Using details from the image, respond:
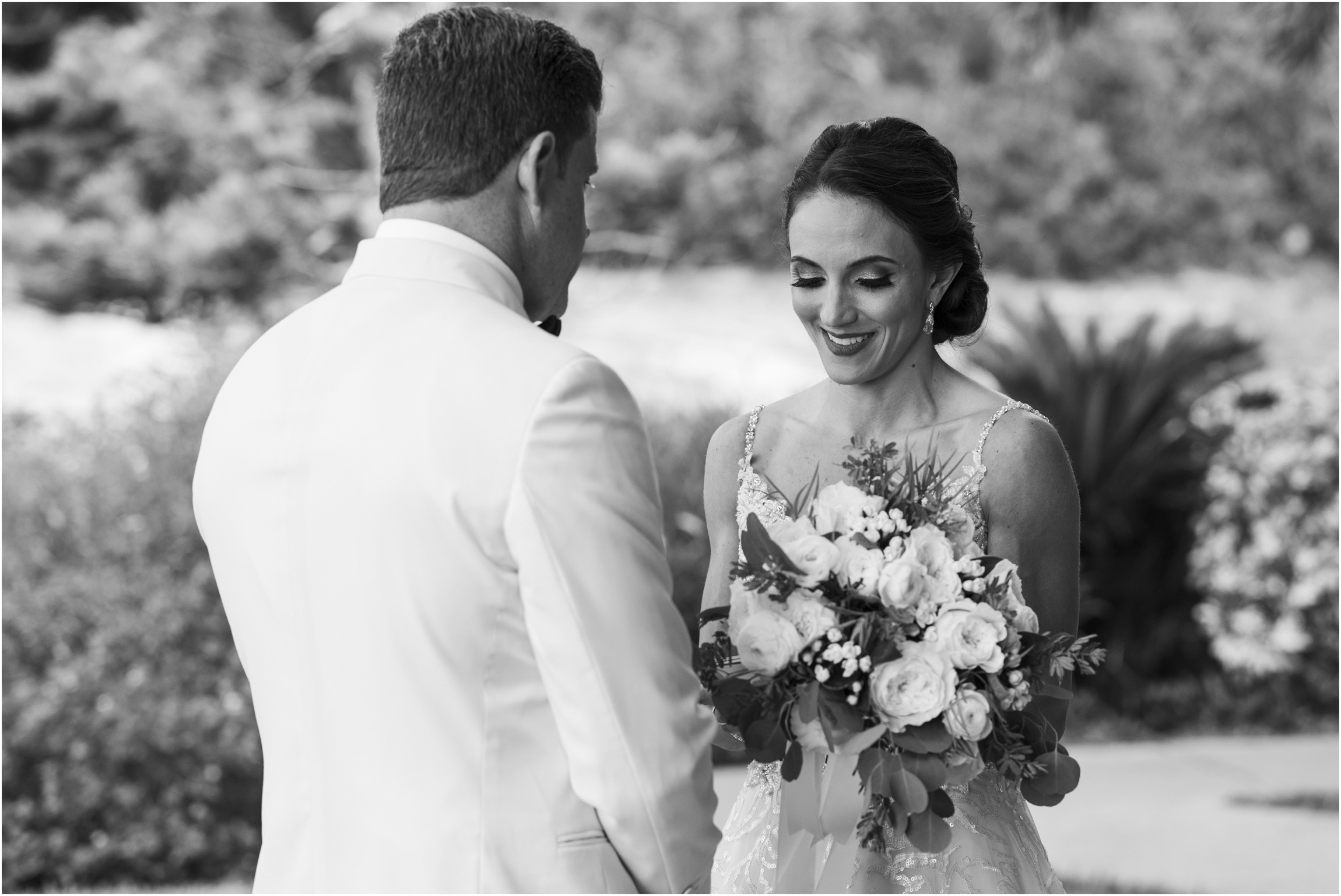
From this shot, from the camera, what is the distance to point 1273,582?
8.38m

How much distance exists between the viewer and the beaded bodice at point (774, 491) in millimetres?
2910

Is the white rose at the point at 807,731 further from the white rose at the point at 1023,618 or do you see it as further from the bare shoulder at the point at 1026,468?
the bare shoulder at the point at 1026,468

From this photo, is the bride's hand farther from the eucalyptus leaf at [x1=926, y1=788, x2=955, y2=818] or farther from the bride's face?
the bride's face

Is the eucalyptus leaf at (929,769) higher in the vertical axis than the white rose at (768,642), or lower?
lower

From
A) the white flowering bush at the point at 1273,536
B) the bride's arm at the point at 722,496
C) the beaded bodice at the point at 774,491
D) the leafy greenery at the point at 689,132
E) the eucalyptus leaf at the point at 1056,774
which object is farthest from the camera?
the leafy greenery at the point at 689,132

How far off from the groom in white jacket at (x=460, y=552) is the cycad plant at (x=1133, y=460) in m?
7.35

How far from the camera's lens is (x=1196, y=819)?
21.4 ft

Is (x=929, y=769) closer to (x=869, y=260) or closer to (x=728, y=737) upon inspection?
(x=728, y=737)

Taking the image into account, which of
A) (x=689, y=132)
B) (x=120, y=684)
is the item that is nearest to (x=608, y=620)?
(x=120, y=684)

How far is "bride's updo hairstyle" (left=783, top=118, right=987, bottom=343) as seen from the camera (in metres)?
2.99

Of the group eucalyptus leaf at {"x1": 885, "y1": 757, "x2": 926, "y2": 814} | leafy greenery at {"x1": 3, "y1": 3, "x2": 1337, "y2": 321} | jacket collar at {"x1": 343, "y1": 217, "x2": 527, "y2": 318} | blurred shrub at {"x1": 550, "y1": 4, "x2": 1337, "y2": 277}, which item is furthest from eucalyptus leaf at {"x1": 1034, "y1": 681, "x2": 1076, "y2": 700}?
blurred shrub at {"x1": 550, "y1": 4, "x2": 1337, "y2": 277}

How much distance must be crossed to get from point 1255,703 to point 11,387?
26.9ft

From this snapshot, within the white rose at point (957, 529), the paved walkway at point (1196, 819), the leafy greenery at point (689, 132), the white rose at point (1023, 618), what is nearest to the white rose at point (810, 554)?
the white rose at point (957, 529)

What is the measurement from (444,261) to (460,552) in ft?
1.43
